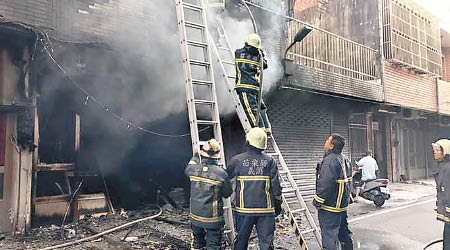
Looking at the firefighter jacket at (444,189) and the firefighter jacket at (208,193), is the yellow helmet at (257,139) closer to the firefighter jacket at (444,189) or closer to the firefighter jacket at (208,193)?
the firefighter jacket at (208,193)

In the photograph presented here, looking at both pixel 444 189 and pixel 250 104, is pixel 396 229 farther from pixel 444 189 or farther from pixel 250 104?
pixel 250 104

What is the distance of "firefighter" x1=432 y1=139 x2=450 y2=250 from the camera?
4.22m

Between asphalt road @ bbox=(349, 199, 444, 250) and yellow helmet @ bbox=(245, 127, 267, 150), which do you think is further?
asphalt road @ bbox=(349, 199, 444, 250)

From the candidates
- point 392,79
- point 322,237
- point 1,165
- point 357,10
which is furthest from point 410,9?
point 1,165

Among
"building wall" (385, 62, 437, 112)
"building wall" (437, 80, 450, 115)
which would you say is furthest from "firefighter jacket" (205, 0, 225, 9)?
"building wall" (437, 80, 450, 115)

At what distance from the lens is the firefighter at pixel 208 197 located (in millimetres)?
3805

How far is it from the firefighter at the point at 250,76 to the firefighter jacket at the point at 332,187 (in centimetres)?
127

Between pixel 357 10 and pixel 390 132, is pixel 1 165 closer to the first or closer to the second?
pixel 357 10

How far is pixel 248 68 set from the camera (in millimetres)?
5016

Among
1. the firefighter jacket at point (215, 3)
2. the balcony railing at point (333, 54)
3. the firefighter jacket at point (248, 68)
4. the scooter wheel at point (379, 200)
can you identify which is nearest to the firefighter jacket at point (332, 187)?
the firefighter jacket at point (248, 68)

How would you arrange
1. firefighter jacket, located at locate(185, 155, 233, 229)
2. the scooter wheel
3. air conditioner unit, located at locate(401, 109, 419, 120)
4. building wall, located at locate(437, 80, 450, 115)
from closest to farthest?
firefighter jacket, located at locate(185, 155, 233, 229) → the scooter wheel → building wall, located at locate(437, 80, 450, 115) → air conditioner unit, located at locate(401, 109, 419, 120)

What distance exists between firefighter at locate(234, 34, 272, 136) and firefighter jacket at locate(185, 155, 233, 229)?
135cm

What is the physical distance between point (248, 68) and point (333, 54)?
21.3 feet

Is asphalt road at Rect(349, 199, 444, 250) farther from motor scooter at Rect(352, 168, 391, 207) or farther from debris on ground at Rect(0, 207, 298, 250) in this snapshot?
debris on ground at Rect(0, 207, 298, 250)
